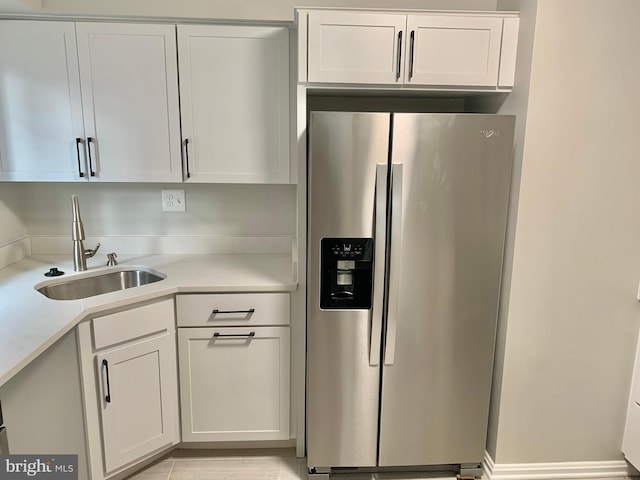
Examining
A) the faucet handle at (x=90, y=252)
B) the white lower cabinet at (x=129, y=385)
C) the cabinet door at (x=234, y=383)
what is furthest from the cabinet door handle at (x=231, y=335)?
the faucet handle at (x=90, y=252)

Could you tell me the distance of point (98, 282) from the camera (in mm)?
2217

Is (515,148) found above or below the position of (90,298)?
above

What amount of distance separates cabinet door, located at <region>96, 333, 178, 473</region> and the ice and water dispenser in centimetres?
77

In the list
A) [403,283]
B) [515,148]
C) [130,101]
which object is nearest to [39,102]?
[130,101]

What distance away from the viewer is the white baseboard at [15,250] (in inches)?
87.2

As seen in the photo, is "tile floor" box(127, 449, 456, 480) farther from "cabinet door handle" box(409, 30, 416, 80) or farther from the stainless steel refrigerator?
"cabinet door handle" box(409, 30, 416, 80)

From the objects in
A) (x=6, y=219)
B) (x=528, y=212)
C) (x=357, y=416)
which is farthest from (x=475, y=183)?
(x=6, y=219)

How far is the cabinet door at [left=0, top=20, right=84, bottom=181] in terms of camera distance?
200cm

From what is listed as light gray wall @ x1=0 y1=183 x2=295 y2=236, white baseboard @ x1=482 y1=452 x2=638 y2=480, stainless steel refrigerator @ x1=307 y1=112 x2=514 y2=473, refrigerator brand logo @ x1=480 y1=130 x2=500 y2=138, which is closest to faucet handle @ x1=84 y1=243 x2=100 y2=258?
light gray wall @ x1=0 y1=183 x2=295 y2=236

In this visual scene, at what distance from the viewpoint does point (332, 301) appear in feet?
6.01

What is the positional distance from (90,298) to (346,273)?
1.05m

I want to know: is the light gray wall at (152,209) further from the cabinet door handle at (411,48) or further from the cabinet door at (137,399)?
the cabinet door handle at (411,48)

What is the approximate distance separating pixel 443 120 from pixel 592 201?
2.46 ft

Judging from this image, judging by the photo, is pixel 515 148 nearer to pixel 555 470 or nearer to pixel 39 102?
pixel 555 470
